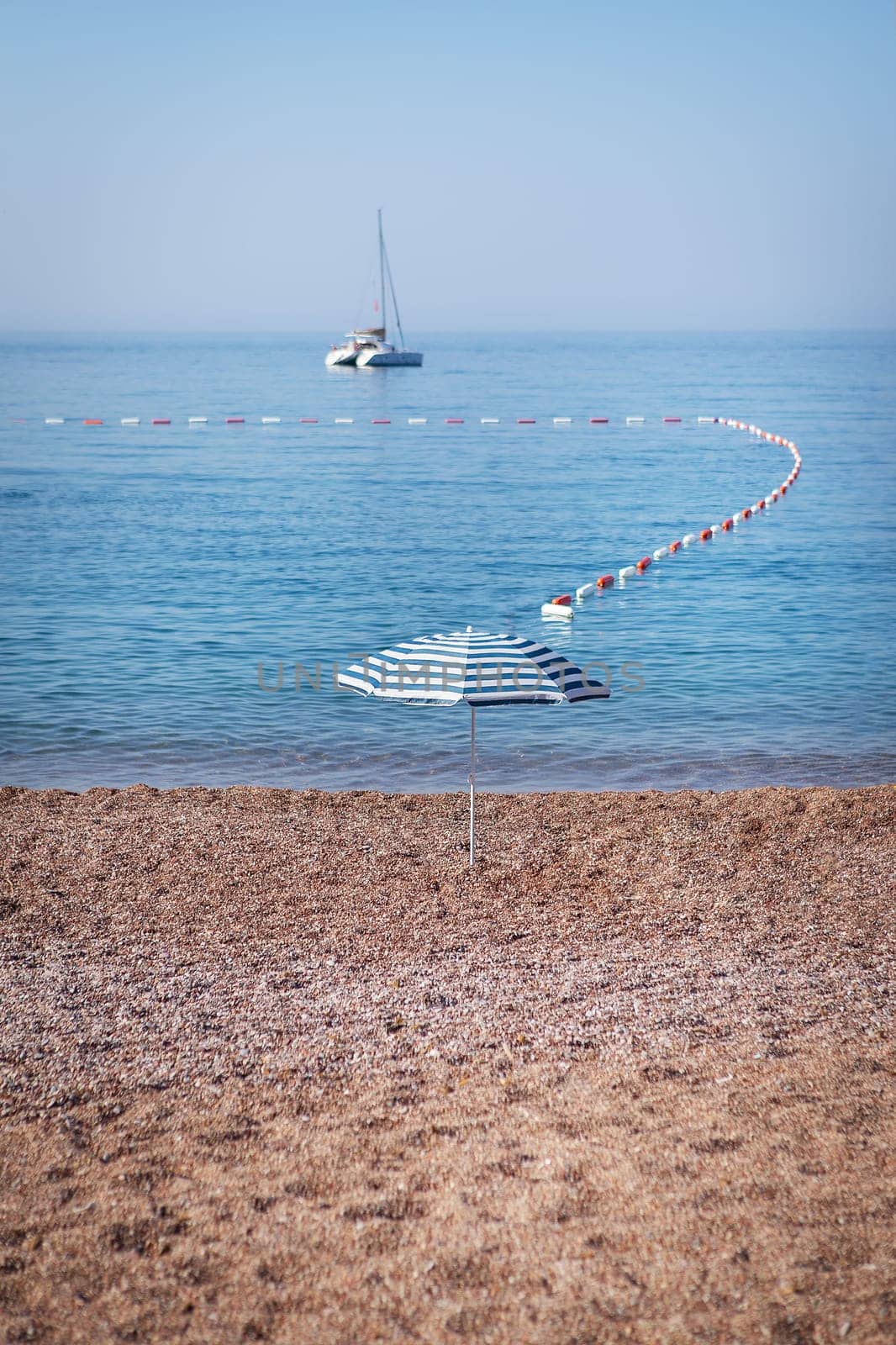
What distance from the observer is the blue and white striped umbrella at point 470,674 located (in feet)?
31.8

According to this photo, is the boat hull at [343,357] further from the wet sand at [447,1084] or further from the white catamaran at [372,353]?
the wet sand at [447,1084]

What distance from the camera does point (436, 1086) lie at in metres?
6.55

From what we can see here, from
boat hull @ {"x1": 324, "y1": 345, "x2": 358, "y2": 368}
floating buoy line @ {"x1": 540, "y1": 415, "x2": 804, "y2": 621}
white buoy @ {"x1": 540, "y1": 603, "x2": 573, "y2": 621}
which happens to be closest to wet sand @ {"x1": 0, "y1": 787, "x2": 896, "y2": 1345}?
white buoy @ {"x1": 540, "y1": 603, "x2": 573, "y2": 621}

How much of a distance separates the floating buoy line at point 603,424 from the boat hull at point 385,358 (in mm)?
43673

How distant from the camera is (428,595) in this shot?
24828mm

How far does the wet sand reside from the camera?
4.86 m

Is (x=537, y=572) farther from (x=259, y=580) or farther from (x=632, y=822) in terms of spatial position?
(x=632, y=822)

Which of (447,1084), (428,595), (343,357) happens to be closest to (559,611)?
(428,595)

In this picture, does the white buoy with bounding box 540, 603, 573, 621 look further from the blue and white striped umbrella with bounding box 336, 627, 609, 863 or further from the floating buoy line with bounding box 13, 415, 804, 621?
the blue and white striped umbrella with bounding box 336, 627, 609, 863

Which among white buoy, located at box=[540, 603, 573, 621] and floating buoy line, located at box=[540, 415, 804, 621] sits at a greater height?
floating buoy line, located at box=[540, 415, 804, 621]

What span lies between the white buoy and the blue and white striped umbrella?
1284cm

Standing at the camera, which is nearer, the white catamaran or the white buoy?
the white buoy

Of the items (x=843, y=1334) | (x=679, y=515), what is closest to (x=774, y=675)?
(x=843, y=1334)

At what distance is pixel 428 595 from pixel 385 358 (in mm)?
90718
